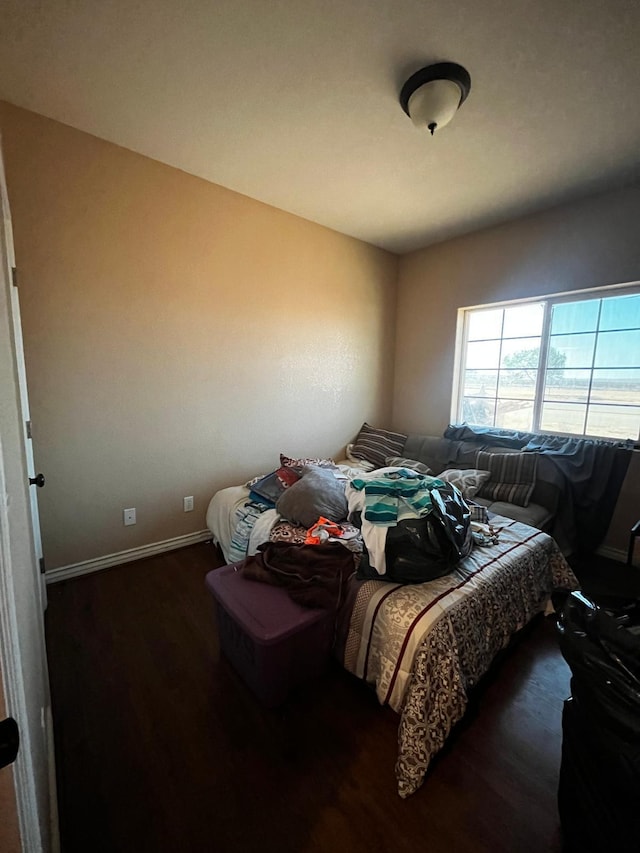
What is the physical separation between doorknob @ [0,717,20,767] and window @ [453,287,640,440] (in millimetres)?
3375

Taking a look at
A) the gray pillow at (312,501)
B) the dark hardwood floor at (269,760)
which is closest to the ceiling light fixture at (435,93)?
the gray pillow at (312,501)

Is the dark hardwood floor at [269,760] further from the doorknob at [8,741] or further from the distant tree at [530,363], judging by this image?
the distant tree at [530,363]

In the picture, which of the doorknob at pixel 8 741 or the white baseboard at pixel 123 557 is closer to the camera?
the doorknob at pixel 8 741

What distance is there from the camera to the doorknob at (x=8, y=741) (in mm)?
396

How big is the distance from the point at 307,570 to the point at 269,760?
0.64 m

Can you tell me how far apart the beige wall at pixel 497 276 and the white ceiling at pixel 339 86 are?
26 centimetres

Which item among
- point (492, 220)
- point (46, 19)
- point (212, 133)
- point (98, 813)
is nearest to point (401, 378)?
point (492, 220)

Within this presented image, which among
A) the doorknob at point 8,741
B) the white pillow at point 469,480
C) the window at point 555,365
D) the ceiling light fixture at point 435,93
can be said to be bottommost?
the white pillow at point 469,480

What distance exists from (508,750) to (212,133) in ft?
10.7

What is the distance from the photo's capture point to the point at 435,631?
1268mm

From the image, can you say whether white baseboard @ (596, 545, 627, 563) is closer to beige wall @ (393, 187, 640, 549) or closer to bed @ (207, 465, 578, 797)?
beige wall @ (393, 187, 640, 549)

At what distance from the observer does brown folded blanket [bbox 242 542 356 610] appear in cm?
143

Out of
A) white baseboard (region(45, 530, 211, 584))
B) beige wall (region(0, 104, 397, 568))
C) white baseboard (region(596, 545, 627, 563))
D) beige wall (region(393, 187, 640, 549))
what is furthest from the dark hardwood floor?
beige wall (region(393, 187, 640, 549))

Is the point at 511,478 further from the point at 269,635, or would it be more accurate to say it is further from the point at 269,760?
the point at 269,760
